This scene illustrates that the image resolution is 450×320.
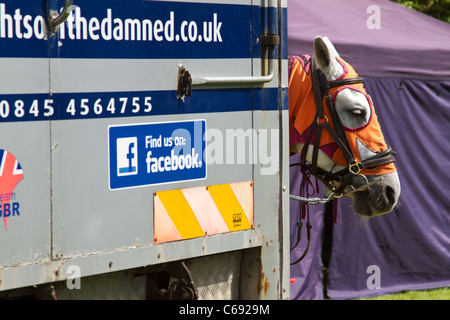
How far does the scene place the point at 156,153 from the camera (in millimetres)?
2717

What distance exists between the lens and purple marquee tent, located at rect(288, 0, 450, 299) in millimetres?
7090

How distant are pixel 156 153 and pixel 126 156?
5.3 inches

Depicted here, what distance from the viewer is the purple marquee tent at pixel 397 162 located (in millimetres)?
7090

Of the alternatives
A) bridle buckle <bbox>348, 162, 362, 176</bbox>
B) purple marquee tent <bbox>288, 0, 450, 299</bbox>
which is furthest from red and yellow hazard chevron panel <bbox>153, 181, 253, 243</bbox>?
purple marquee tent <bbox>288, 0, 450, 299</bbox>

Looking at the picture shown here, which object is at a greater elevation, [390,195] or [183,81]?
[183,81]

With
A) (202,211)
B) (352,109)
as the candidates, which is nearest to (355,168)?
(352,109)

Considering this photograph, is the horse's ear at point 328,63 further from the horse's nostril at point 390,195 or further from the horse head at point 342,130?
the horse's nostril at point 390,195

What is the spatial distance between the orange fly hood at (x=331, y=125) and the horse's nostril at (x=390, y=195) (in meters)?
0.09

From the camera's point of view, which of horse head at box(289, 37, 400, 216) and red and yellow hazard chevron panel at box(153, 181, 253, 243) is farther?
horse head at box(289, 37, 400, 216)

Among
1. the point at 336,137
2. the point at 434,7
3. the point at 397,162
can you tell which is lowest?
the point at 397,162

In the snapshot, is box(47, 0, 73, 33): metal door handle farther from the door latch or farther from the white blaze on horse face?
the white blaze on horse face

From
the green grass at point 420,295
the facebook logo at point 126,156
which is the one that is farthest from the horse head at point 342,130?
the green grass at point 420,295

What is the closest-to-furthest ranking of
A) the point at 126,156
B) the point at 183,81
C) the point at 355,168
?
the point at 126,156, the point at 183,81, the point at 355,168

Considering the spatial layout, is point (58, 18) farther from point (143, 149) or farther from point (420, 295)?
point (420, 295)
